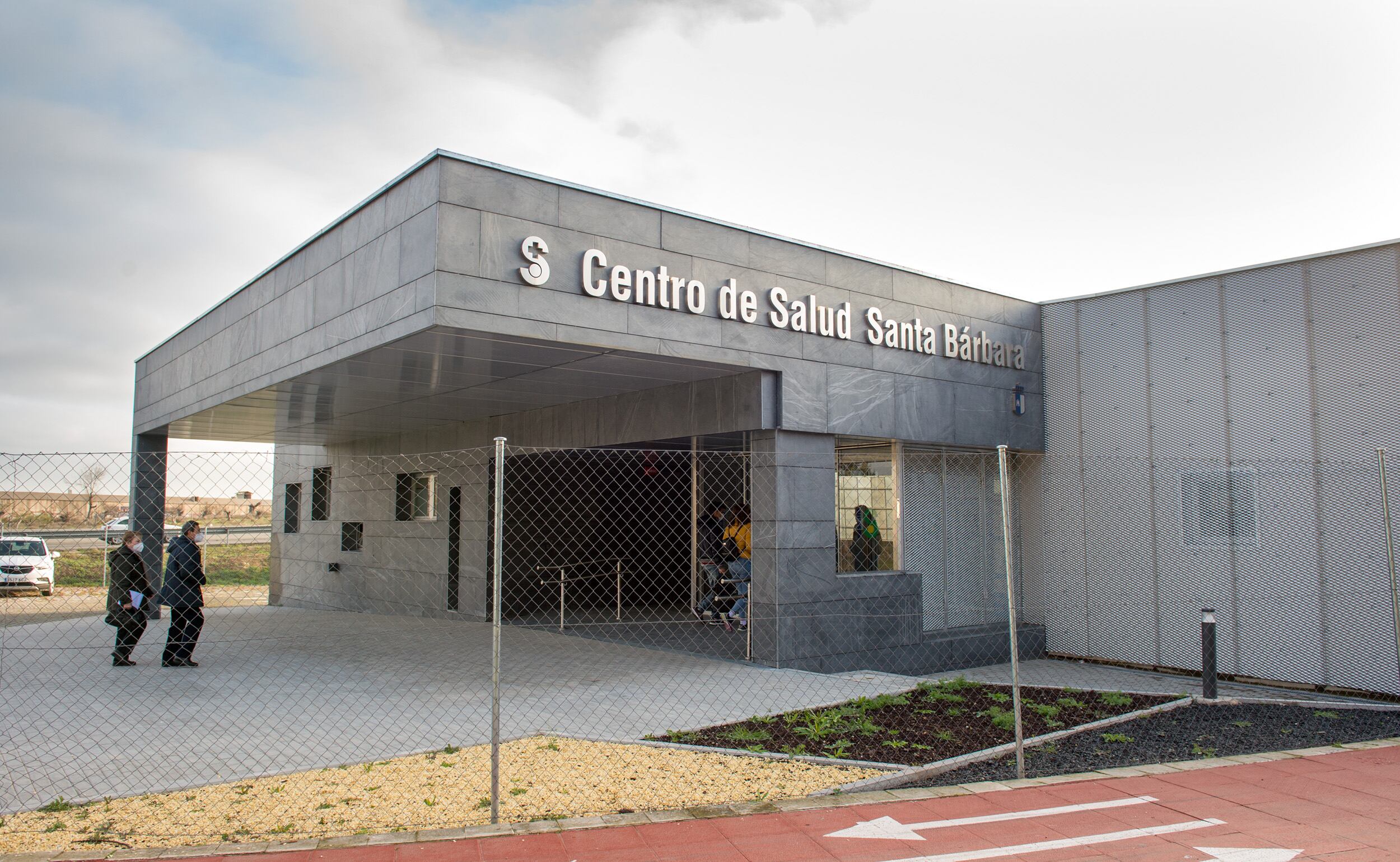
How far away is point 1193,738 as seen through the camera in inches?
295

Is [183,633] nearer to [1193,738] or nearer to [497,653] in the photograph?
[497,653]

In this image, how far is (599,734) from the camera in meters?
7.38

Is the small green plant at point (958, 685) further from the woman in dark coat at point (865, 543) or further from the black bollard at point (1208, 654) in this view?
the woman in dark coat at point (865, 543)

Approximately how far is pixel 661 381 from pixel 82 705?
6927 millimetres

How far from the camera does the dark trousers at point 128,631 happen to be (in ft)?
35.4

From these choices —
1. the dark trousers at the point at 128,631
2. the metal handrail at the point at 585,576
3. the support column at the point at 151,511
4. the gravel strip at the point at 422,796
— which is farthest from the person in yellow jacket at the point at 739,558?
the support column at the point at 151,511

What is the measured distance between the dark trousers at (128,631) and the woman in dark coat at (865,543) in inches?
341

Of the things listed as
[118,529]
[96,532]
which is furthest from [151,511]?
[118,529]

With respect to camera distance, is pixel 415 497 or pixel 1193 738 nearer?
pixel 1193 738

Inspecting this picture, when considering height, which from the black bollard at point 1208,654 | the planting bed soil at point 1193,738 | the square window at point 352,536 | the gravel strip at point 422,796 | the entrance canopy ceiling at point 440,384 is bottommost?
the planting bed soil at point 1193,738

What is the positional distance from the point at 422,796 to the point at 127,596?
23.3 ft

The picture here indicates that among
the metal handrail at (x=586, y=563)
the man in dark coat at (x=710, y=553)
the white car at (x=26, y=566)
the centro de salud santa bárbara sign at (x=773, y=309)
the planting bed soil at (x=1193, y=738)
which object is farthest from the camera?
the white car at (x=26, y=566)

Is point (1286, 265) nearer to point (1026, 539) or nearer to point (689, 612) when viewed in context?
point (1026, 539)

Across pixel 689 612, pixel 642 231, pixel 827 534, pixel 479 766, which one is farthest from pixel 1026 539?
pixel 479 766
